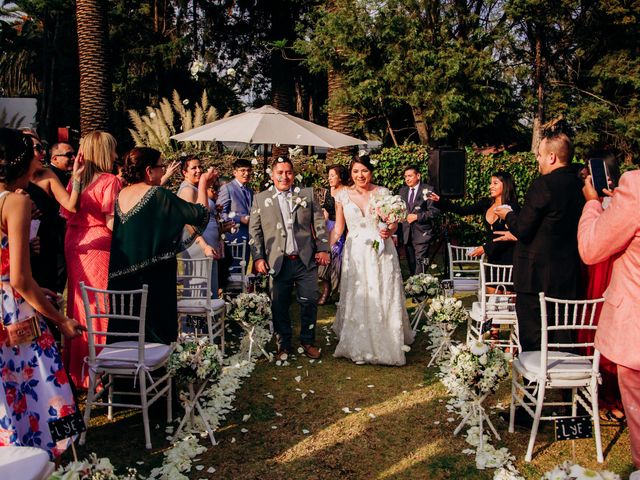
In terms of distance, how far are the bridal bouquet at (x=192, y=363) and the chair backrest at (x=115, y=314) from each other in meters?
0.28

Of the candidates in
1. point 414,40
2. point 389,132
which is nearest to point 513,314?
point 414,40

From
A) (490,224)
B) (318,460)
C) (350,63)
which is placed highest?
(350,63)

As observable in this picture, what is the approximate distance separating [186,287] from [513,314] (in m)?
3.58

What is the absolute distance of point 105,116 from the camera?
42.6ft

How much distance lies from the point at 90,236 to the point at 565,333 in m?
4.10

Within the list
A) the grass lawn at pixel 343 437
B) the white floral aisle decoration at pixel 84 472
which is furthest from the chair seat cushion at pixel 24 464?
the grass lawn at pixel 343 437

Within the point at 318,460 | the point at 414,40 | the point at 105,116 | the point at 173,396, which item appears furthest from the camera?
the point at 414,40

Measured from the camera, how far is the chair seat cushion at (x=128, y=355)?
4305 mm

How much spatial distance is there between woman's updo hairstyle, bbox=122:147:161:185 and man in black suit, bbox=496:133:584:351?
2.88 meters

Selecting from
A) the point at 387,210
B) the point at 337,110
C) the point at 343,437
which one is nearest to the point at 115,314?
the point at 343,437

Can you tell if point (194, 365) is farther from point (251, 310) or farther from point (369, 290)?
point (369, 290)

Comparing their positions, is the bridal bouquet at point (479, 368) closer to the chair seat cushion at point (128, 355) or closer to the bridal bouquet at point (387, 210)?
the bridal bouquet at point (387, 210)

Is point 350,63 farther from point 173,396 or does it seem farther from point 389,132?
point 173,396

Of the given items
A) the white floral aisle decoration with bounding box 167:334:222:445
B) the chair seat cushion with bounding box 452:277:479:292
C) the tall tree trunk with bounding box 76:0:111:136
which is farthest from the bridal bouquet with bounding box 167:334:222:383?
the tall tree trunk with bounding box 76:0:111:136
